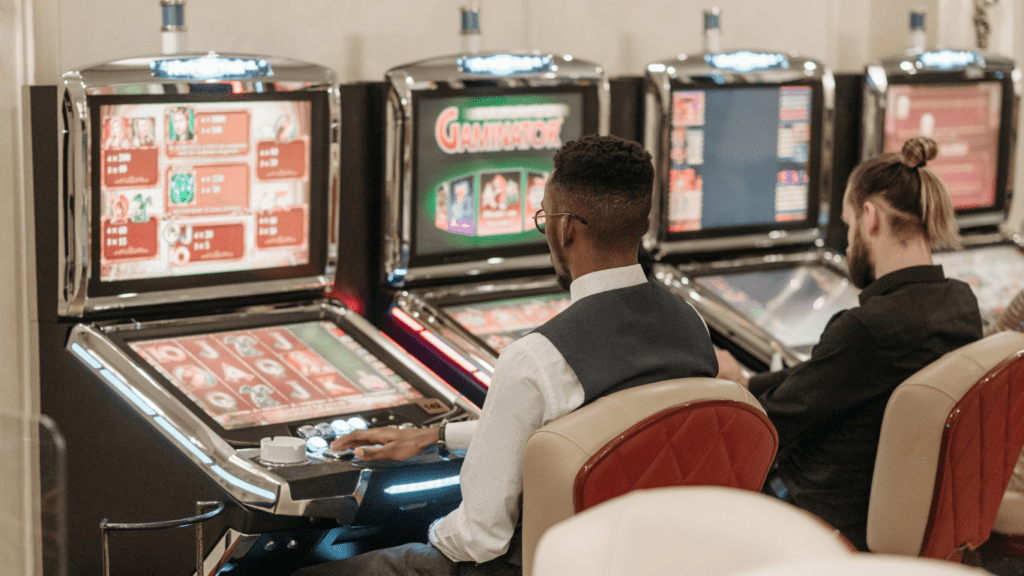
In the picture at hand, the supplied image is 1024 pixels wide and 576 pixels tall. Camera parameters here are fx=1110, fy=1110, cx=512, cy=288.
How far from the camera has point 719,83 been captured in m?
3.55

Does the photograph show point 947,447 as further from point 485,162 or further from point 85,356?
point 85,356

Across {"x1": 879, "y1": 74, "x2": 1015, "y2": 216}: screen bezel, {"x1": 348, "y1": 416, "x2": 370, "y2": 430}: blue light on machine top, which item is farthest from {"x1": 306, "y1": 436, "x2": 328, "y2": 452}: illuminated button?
{"x1": 879, "y1": 74, "x2": 1015, "y2": 216}: screen bezel

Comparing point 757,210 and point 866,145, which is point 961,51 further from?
point 757,210

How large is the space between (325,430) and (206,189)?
700mm

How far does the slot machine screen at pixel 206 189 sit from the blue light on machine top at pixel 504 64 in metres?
0.46

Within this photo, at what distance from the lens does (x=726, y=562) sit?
0.92 meters

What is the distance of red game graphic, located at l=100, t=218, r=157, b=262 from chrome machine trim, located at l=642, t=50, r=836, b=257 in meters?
1.50

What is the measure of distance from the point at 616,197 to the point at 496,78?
1.23 m

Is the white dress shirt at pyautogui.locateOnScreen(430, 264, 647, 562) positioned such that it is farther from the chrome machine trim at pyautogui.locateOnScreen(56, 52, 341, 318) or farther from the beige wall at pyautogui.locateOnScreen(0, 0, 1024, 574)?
the chrome machine trim at pyautogui.locateOnScreen(56, 52, 341, 318)

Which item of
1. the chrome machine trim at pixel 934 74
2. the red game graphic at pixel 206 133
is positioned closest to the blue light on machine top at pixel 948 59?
the chrome machine trim at pixel 934 74

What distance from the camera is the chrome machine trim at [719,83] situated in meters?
3.44

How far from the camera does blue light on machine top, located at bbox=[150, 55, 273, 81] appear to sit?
254 centimetres

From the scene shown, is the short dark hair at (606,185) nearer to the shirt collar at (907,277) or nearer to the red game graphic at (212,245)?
the shirt collar at (907,277)

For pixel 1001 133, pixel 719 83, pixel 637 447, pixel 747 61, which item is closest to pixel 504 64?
pixel 719 83
